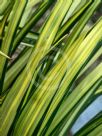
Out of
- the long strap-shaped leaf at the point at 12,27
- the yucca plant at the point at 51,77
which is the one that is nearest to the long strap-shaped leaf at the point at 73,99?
the yucca plant at the point at 51,77

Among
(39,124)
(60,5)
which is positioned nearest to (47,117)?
(39,124)

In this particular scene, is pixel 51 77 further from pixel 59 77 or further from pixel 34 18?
pixel 34 18

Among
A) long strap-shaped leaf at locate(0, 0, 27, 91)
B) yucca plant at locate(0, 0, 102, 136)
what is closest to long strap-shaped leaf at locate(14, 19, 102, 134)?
yucca plant at locate(0, 0, 102, 136)

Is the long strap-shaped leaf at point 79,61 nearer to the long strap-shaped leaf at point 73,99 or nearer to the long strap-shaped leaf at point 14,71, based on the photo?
the long strap-shaped leaf at point 73,99

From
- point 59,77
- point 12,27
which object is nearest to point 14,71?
point 12,27

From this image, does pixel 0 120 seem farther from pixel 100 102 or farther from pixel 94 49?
pixel 100 102

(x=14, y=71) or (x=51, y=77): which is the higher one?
(x=51, y=77)
